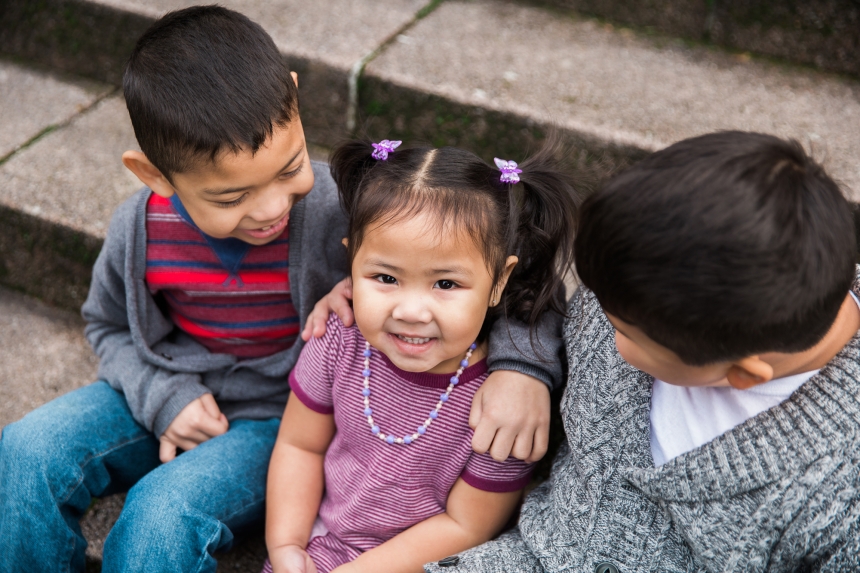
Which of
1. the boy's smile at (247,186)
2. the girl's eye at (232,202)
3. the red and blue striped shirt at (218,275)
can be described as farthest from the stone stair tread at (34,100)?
the girl's eye at (232,202)

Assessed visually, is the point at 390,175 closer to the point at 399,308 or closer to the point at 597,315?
the point at 399,308

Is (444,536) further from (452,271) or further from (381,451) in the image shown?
(452,271)

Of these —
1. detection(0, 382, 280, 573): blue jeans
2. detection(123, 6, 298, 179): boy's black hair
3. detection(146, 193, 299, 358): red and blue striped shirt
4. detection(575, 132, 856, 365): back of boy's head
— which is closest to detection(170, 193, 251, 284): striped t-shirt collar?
detection(146, 193, 299, 358): red and blue striped shirt

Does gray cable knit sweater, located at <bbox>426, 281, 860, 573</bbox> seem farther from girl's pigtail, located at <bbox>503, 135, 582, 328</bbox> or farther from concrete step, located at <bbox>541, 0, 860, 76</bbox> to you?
concrete step, located at <bbox>541, 0, 860, 76</bbox>

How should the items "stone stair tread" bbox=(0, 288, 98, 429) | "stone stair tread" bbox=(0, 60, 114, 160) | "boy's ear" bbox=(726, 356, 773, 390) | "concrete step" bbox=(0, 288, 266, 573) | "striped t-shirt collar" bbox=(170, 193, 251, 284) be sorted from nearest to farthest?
"boy's ear" bbox=(726, 356, 773, 390) < "striped t-shirt collar" bbox=(170, 193, 251, 284) < "concrete step" bbox=(0, 288, 266, 573) < "stone stair tread" bbox=(0, 288, 98, 429) < "stone stair tread" bbox=(0, 60, 114, 160)

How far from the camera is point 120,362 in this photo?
1.76 metres

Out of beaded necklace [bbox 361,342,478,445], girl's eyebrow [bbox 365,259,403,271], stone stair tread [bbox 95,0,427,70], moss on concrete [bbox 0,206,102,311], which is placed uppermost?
girl's eyebrow [bbox 365,259,403,271]

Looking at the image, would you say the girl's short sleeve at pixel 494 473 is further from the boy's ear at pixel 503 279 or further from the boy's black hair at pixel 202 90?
the boy's black hair at pixel 202 90

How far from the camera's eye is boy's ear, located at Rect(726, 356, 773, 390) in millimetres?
1031

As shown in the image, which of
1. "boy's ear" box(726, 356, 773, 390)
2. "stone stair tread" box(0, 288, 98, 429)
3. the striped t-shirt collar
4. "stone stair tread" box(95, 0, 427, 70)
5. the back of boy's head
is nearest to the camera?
the back of boy's head

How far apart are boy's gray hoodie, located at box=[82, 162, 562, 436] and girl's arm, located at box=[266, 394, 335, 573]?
195mm

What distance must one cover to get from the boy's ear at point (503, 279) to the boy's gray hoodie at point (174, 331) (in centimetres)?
20

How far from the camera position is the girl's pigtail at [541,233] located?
142 cm

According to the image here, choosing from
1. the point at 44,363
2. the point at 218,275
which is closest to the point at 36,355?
the point at 44,363
